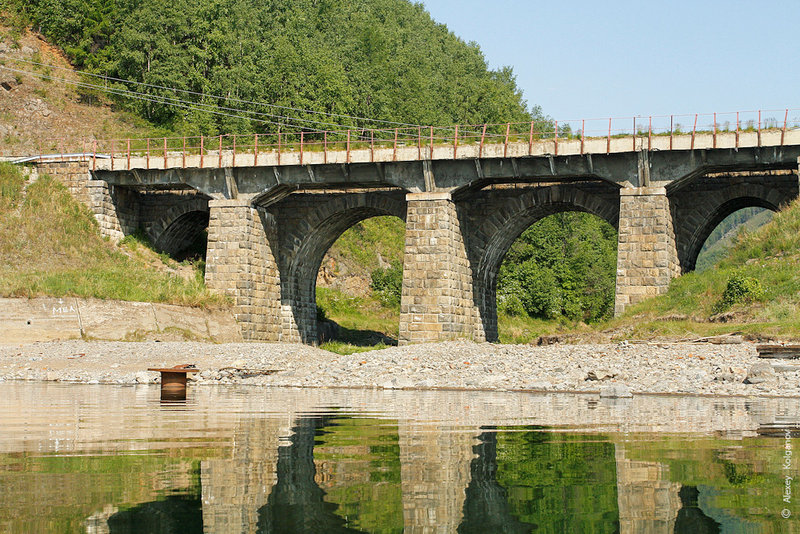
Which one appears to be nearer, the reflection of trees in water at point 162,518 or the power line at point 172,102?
the reflection of trees in water at point 162,518

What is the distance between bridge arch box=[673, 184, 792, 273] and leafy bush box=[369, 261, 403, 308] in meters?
25.9

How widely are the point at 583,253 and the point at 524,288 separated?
8.67m

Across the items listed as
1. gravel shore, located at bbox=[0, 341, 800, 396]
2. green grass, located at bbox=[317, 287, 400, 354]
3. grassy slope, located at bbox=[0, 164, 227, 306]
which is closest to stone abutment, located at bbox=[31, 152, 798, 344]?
grassy slope, located at bbox=[0, 164, 227, 306]

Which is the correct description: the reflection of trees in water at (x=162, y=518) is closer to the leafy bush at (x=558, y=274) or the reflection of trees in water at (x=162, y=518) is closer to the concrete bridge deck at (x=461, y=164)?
the concrete bridge deck at (x=461, y=164)

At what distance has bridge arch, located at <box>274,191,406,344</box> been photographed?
4734 centimetres

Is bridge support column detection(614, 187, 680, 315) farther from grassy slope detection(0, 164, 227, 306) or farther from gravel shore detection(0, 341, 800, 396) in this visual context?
grassy slope detection(0, 164, 227, 306)

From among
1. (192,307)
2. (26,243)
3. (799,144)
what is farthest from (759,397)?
(26,243)

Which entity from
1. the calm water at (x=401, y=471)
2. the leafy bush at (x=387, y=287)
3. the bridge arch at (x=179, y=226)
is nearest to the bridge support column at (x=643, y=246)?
the bridge arch at (x=179, y=226)

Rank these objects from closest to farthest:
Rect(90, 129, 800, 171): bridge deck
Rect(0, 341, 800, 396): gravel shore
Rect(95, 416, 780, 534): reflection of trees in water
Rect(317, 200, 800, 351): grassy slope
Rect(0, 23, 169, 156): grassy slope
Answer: Rect(95, 416, 780, 534): reflection of trees in water
Rect(0, 341, 800, 396): gravel shore
Rect(317, 200, 800, 351): grassy slope
Rect(90, 129, 800, 171): bridge deck
Rect(0, 23, 169, 156): grassy slope

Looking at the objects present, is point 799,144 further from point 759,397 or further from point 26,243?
point 26,243

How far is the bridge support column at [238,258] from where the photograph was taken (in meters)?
45.8

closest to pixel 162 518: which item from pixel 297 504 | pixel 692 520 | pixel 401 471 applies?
pixel 297 504

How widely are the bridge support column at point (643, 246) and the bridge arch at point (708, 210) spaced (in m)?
2.02

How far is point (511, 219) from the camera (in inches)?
1763
